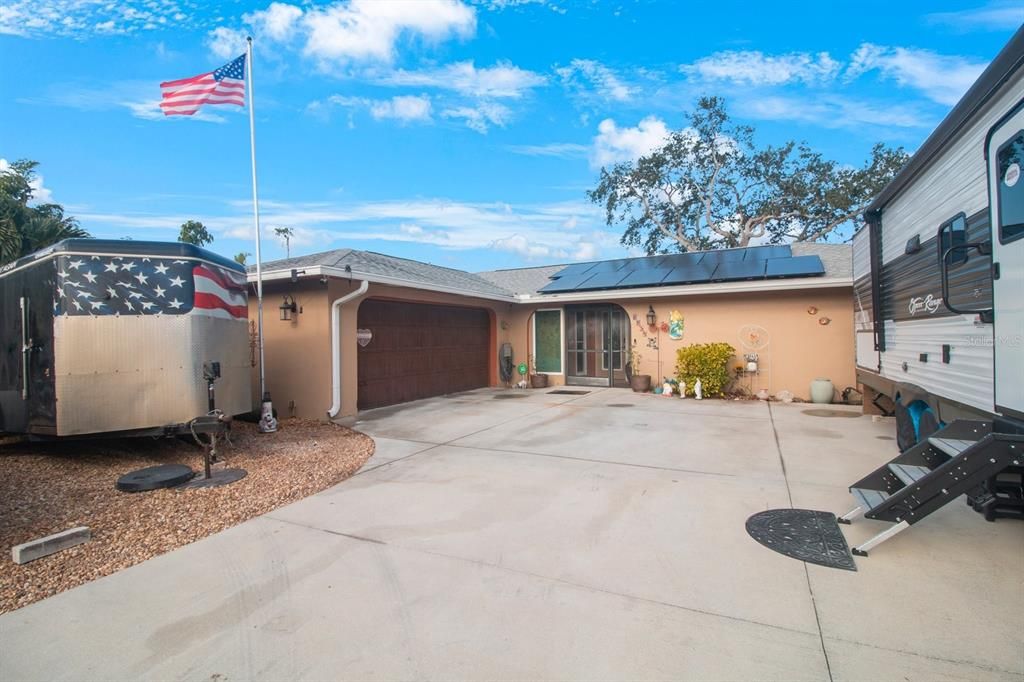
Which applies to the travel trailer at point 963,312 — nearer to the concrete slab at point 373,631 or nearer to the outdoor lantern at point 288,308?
the concrete slab at point 373,631

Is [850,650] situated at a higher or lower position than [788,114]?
lower

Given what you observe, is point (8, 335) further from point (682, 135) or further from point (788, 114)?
point (682, 135)

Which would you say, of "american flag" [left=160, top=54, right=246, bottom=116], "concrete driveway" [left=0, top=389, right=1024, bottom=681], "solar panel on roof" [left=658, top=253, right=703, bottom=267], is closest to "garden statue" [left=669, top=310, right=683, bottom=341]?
"solar panel on roof" [left=658, top=253, right=703, bottom=267]

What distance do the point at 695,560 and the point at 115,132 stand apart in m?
13.3

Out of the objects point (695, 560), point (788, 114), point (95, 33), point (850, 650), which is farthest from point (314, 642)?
point (788, 114)

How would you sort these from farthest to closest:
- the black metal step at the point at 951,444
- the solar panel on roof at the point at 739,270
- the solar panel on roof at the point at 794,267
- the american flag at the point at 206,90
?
the solar panel on roof at the point at 739,270 → the solar panel on roof at the point at 794,267 → the american flag at the point at 206,90 → the black metal step at the point at 951,444

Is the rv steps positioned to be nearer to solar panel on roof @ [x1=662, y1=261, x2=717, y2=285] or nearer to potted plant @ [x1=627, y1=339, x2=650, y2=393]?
solar panel on roof @ [x1=662, y1=261, x2=717, y2=285]

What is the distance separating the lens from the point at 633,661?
2.16 m

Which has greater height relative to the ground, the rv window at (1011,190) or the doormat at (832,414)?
the rv window at (1011,190)

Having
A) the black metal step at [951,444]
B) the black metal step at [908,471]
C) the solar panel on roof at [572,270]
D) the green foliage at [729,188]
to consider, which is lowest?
the black metal step at [908,471]

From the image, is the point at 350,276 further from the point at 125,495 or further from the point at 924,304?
the point at 924,304

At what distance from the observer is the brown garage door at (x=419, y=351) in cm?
979

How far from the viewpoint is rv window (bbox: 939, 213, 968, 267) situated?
339cm

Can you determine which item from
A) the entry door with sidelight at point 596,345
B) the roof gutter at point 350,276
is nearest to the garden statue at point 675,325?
the entry door with sidelight at point 596,345
